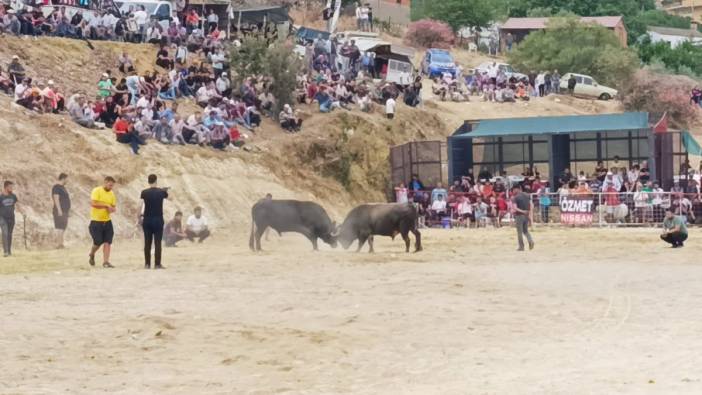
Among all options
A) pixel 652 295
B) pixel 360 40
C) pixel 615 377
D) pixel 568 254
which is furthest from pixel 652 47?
pixel 615 377

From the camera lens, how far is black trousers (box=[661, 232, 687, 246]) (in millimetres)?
31625

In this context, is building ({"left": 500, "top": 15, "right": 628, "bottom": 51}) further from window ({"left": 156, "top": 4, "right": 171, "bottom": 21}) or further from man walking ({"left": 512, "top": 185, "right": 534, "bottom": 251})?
man walking ({"left": 512, "top": 185, "right": 534, "bottom": 251})

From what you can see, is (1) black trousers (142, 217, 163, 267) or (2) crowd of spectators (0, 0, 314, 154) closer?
(1) black trousers (142, 217, 163, 267)

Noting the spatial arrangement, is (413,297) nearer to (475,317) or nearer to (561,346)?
(475,317)

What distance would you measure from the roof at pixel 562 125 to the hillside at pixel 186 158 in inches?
142

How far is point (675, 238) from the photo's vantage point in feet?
104

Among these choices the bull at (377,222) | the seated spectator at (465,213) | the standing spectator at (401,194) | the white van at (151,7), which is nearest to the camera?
the bull at (377,222)

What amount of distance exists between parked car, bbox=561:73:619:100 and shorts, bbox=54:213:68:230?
3966 centimetres

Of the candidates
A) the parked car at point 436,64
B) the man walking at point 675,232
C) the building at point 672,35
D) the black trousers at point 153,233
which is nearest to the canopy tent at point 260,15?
the parked car at point 436,64

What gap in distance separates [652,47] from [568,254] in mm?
69975

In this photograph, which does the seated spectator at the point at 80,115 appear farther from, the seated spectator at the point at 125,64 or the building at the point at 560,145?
the building at the point at 560,145

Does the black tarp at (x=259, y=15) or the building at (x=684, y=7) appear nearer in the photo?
the black tarp at (x=259, y=15)

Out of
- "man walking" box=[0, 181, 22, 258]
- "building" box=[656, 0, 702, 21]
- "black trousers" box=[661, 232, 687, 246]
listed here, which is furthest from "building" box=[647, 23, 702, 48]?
"man walking" box=[0, 181, 22, 258]

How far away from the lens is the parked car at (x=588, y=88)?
67062 mm
